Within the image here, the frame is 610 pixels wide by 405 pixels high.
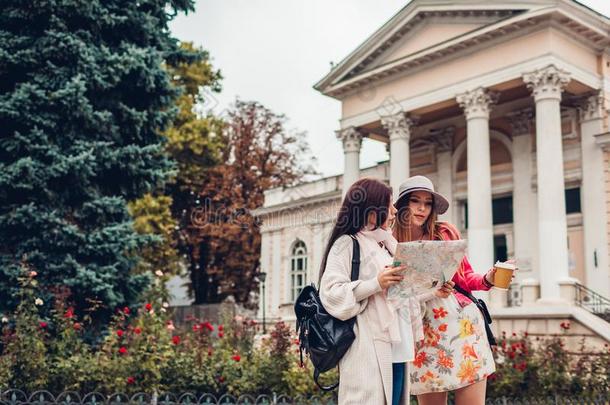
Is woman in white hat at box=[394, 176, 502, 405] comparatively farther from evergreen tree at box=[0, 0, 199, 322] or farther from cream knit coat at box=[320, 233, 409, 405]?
evergreen tree at box=[0, 0, 199, 322]

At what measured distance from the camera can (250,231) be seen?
33.4 m

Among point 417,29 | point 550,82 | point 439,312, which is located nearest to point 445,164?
point 417,29

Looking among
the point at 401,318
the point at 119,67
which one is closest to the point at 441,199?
the point at 401,318

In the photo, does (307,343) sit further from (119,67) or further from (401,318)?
(119,67)

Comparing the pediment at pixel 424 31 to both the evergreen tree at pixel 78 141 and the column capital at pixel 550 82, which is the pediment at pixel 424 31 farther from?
the evergreen tree at pixel 78 141

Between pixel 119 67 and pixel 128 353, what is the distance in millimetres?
5574

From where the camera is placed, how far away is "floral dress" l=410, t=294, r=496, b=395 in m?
3.70

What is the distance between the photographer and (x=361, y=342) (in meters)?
3.26

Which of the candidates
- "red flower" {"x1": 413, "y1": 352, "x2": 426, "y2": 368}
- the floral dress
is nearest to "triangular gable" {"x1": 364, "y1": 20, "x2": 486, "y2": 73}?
the floral dress

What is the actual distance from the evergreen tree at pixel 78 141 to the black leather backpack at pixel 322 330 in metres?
7.46

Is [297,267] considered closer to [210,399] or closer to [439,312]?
[210,399]

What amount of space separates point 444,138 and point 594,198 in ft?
20.9

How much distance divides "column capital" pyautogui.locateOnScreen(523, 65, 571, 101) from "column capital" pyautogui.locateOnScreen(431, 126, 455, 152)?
591 centimetres

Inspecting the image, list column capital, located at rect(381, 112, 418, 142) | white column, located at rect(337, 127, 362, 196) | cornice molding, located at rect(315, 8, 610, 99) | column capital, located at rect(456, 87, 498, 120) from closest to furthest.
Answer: cornice molding, located at rect(315, 8, 610, 99) → column capital, located at rect(456, 87, 498, 120) → column capital, located at rect(381, 112, 418, 142) → white column, located at rect(337, 127, 362, 196)
